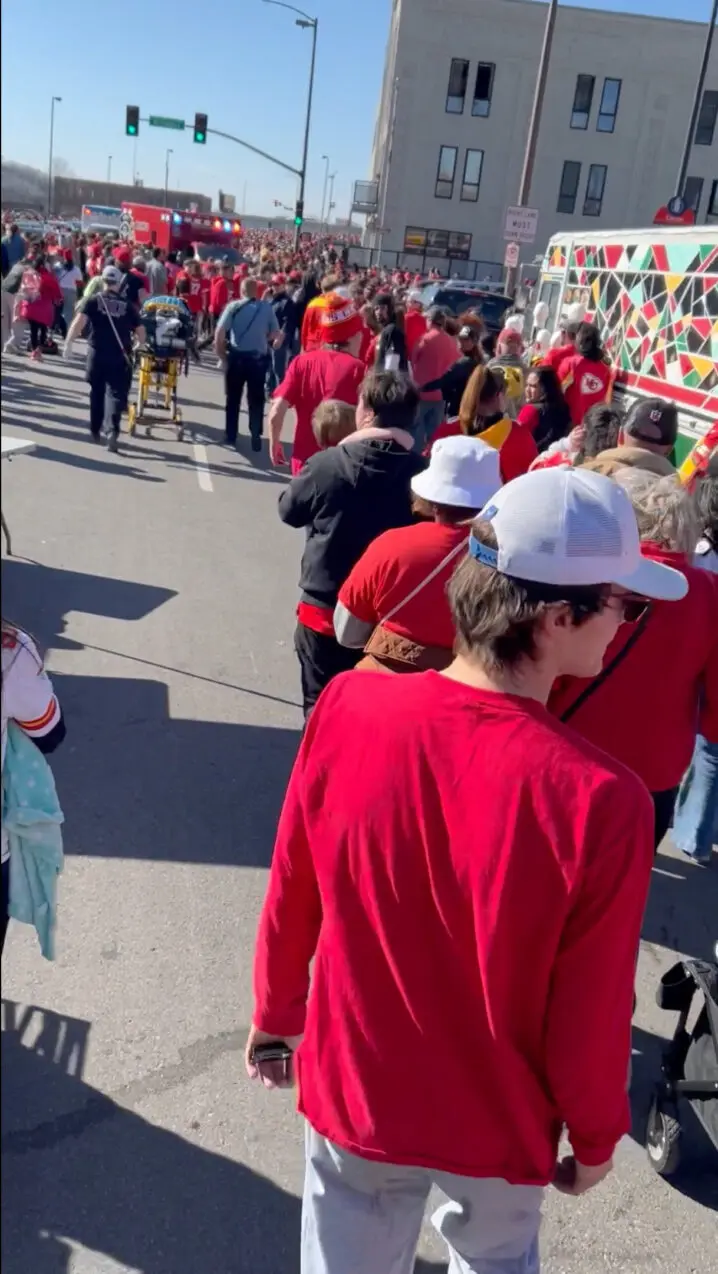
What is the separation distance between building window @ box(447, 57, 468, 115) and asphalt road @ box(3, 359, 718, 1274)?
1759 inches

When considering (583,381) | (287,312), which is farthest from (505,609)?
(287,312)

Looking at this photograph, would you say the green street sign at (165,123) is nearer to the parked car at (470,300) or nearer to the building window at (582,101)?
the parked car at (470,300)

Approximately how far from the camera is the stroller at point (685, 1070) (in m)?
2.74

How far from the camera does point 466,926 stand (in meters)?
1.52

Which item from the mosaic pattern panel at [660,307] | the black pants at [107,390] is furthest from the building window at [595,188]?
the black pants at [107,390]

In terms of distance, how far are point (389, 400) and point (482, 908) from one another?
2.82m

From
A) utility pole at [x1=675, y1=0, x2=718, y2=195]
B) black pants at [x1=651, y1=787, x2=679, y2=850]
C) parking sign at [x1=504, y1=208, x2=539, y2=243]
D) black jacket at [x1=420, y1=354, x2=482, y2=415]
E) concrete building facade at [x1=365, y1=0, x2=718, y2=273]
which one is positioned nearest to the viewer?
black pants at [x1=651, y1=787, x2=679, y2=850]

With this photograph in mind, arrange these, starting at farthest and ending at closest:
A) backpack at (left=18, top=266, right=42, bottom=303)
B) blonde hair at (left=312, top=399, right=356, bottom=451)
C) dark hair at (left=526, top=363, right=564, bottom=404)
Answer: backpack at (left=18, top=266, right=42, bottom=303) → dark hair at (left=526, top=363, right=564, bottom=404) → blonde hair at (left=312, top=399, right=356, bottom=451)

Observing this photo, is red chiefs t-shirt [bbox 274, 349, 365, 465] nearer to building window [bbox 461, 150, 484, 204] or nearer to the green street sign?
the green street sign

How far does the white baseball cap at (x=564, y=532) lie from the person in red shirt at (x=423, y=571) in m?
1.47

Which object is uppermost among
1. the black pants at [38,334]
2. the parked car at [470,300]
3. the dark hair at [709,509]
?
the parked car at [470,300]

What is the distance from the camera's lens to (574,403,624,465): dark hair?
16.9 feet

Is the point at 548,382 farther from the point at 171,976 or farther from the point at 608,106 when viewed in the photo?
the point at 608,106

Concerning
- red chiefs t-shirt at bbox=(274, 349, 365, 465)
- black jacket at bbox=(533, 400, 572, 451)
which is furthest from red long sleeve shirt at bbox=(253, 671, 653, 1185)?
black jacket at bbox=(533, 400, 572, 451)
